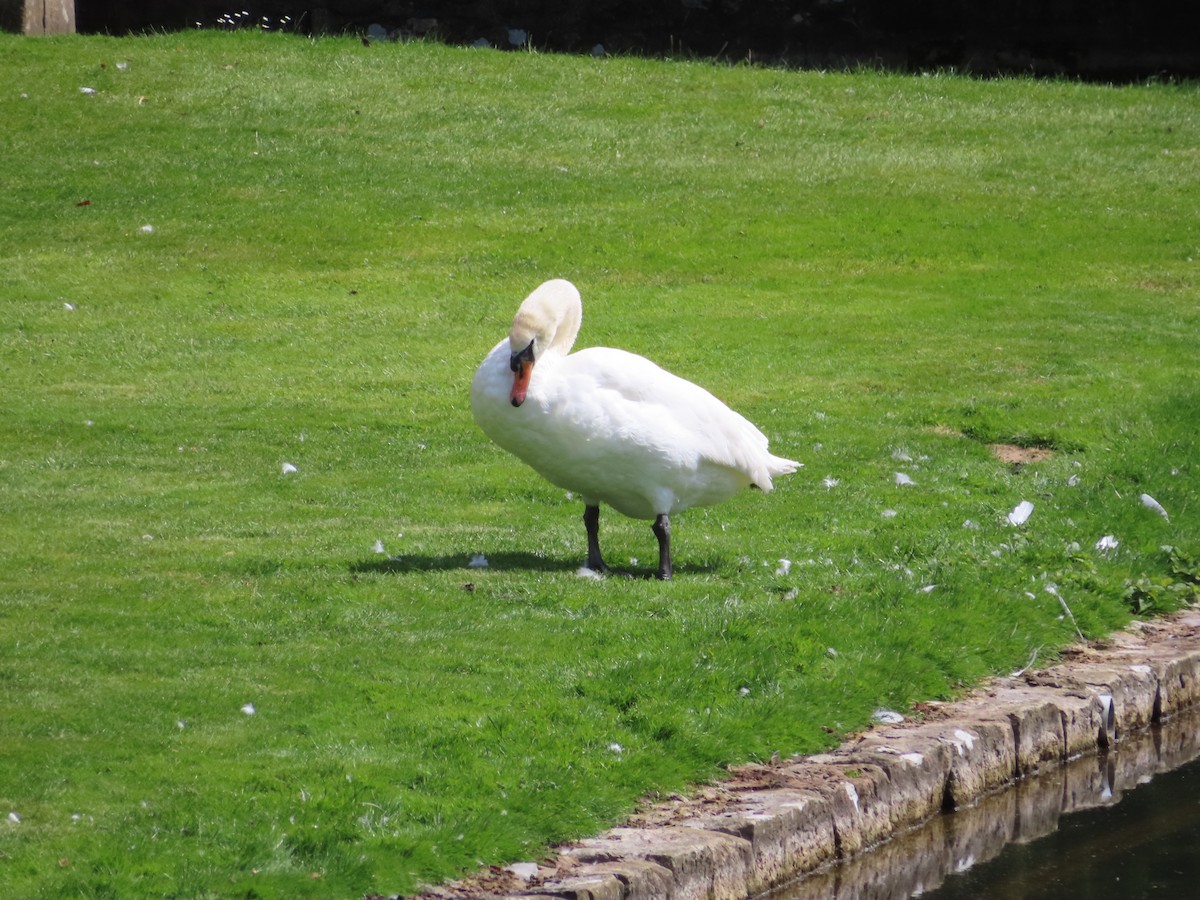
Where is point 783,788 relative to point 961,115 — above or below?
below

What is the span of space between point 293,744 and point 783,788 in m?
1.83

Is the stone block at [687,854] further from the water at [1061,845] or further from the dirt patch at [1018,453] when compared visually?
the dirt patch at [1018,453]

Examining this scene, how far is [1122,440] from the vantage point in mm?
12258

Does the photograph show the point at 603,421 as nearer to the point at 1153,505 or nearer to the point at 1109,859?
the point at 1109,859

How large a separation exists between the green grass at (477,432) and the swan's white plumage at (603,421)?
0.56m

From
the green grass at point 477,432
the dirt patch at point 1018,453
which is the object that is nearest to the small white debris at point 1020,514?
the green grass at point 477,432

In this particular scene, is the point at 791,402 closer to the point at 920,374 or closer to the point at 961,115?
the point at 920,374

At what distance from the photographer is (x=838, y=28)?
993 inches

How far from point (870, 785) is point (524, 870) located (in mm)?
1603

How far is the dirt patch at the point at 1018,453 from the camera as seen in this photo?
1214 cm

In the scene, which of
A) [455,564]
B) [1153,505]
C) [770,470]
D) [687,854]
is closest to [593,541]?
[455,564]

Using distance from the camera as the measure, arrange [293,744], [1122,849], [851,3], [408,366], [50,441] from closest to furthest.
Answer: [293,744] < [1122,849] < [50,441] < [408,366] < [851,3]

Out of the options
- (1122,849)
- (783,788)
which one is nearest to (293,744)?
(783,788)

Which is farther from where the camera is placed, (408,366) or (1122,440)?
(408,366)
